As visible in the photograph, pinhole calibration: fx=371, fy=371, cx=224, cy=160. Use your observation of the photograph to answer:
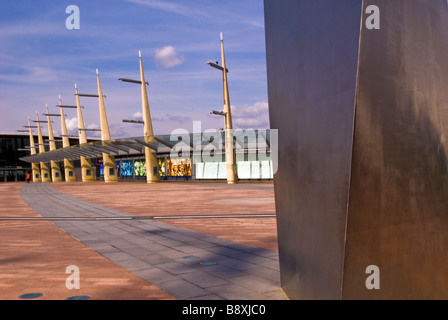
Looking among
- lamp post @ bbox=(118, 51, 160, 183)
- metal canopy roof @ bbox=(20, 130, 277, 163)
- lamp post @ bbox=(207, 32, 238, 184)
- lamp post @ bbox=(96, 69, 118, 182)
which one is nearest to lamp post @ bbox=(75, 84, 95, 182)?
lamp post @ bbox=(96, 69, 118, 182)

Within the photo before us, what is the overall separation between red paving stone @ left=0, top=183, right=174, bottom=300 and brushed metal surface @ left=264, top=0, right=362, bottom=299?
1.38 m

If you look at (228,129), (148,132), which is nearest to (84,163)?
(148,132)

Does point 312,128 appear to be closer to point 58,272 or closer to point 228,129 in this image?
point 58,272

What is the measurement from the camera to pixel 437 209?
2.99m

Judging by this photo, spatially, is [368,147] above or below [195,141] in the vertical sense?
below

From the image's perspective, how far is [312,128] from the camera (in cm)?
302

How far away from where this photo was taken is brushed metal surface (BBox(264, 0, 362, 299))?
265 cm

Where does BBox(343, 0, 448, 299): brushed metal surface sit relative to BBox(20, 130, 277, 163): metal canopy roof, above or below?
below

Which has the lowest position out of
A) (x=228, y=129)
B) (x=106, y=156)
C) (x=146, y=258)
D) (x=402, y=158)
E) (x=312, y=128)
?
(x=146, y=258)

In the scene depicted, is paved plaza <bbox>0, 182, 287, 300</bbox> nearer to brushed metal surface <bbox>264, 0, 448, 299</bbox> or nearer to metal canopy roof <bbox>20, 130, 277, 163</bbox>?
brushed metal surface <bbox>264, 0, 448, 299</bbox>

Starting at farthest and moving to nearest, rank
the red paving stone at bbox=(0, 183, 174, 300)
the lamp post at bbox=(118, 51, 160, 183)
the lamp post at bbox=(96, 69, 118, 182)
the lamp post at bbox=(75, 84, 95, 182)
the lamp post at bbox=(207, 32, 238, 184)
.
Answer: the lamp post at bbox=(75, 84, 95, 182), the lamp post at bbox=(96, 69, 118, 182), the lamp post at bbox=(118, 51, 160, 183), the lamp post at bbox=(207, 32, 238, 184), the red paving stone at bbox=(0, 183, 174, 300)

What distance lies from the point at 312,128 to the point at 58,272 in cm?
346

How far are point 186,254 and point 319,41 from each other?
3.62m
